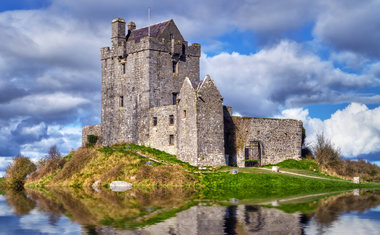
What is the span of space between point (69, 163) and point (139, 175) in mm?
8717

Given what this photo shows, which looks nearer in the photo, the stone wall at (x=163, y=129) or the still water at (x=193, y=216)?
the still water at (x=193, y=216)

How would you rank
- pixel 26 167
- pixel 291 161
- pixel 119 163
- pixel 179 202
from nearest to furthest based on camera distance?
1. pixel 179 202
2. pixel 119 163
3. pixel 26 167
4. pixel 291 161

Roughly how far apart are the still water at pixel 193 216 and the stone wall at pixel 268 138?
21127mm

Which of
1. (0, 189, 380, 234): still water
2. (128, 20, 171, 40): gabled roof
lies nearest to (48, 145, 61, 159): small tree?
(128, 20, 171, 40): gabled roof

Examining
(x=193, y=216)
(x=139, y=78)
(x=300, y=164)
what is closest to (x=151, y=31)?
(x=139, y=78)

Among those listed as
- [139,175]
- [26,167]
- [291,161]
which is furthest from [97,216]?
[291,161]

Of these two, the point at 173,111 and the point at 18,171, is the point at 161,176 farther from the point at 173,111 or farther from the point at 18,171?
the point at 18,171

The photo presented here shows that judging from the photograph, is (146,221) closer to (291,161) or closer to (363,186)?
(363,186)

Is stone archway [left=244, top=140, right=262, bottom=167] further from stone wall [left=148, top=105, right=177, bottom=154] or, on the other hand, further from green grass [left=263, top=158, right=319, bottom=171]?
stone wall [left=148, top=105, right=177, bottom=154]

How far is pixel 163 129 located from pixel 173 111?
229cm

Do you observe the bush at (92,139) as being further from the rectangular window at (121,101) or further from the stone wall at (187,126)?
the stone wall at (187,126)

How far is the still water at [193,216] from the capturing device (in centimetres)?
1612

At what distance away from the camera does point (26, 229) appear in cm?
1692

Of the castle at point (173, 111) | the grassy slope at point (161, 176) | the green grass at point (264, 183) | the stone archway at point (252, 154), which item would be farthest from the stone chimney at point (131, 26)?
the green grass at point (264, 183)
